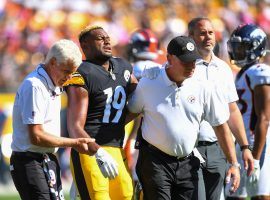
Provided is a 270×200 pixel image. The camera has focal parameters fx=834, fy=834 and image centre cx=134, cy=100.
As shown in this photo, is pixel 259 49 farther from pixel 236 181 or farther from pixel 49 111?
pixel 49 111

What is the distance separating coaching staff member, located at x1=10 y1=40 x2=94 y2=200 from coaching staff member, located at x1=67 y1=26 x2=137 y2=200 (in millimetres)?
294

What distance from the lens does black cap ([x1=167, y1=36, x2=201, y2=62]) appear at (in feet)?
23.0

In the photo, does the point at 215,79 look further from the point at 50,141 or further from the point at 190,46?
the point at 50,141

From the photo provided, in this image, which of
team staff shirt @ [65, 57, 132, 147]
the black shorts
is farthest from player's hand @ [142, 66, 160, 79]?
the black shorts

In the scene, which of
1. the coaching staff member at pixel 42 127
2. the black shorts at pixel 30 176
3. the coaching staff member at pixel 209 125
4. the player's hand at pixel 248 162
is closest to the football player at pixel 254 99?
the coaching staff member at pixel 209 125

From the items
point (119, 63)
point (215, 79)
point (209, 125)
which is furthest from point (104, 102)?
point (209, 125)

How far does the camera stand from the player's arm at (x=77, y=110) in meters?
7.21

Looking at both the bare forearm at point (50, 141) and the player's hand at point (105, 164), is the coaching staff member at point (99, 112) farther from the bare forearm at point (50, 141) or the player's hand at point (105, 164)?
the bare forearm at point (50, 141)

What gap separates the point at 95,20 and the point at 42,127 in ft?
45.0

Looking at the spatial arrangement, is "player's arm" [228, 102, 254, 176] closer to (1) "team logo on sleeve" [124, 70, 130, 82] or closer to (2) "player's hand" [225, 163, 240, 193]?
(2) "player's hand" [225, 163, 240, 193]

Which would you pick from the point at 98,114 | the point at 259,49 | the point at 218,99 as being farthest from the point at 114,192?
the point at 259,49

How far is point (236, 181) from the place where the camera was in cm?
730

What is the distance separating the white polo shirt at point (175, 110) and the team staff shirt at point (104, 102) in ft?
1.01

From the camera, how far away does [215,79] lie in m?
7.86
